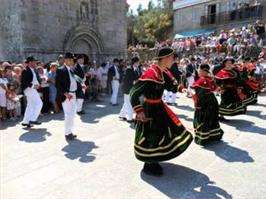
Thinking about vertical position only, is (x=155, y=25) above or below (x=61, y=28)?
above

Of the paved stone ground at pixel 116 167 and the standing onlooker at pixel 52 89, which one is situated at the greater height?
the standing onlooker at pixel 52 89

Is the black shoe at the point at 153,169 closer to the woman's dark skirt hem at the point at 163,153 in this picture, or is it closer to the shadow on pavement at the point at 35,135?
the woman's dark skirt hem at the point at 163,153

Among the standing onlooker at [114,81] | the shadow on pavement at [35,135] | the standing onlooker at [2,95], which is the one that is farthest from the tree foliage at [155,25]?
the shadow on pavement at [35,135]

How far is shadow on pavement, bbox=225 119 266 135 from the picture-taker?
8520 mm

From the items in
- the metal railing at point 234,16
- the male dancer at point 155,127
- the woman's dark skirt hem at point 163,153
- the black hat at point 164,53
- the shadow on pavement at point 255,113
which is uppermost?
the metal railing at point 234,16

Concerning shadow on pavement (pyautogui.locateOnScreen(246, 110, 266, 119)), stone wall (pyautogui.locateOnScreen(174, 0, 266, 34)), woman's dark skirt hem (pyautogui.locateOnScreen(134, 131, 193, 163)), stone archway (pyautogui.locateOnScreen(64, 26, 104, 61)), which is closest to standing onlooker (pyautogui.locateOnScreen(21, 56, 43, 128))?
woman's dark skirt hem (pyautogui.locateOnScreen(134, 131, 193, 163))

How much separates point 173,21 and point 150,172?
35.5 m

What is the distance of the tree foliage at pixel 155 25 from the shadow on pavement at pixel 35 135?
3214 centimetres

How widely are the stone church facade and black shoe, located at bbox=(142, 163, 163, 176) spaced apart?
11767 millimetres

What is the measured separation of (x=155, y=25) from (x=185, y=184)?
3692 centimetres

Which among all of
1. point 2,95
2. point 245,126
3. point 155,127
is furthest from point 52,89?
point 155,127

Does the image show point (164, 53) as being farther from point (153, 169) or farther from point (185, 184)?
point (185, 184)

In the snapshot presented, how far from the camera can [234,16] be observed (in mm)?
31922

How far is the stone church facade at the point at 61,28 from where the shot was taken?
16.1m
